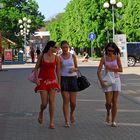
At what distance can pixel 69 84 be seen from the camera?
40.9 ft

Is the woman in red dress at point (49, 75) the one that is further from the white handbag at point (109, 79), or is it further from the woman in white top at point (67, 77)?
the white handbag at point (109, 79)

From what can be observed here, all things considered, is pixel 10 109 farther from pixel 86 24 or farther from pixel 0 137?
A: pixel 86 24

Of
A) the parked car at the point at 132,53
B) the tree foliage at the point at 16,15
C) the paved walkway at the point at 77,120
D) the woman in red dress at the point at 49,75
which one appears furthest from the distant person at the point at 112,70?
the tree foliage at the point at 16,15

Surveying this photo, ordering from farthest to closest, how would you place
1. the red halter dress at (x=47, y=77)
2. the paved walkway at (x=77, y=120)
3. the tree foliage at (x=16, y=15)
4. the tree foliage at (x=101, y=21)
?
the tree foliage at (x=16, y=15) → the tree foliage at (x=101, y=21) → the red halter dress at (x=47, y=77) → the paved walkway at (x=77, y=120)

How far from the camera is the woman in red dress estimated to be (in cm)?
1216

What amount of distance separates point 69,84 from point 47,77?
0.52 metres

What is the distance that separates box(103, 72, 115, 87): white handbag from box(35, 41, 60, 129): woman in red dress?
95 centimetres

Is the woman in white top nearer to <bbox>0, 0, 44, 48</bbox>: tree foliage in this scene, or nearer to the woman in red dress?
the woman in red dress

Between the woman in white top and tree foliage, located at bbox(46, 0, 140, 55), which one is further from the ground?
tree foliage, located at bbox(46, 0, 140, 55)

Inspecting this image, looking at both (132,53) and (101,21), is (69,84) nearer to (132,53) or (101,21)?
(132,53)

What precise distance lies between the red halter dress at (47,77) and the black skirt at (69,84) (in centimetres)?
29

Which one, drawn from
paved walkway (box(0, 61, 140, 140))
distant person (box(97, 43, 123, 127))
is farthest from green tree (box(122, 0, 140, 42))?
distant person (box(97, 43, 123, 127))

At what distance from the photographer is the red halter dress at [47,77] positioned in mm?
12148

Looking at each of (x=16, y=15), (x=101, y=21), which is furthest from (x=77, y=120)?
(x=16, y=15)
